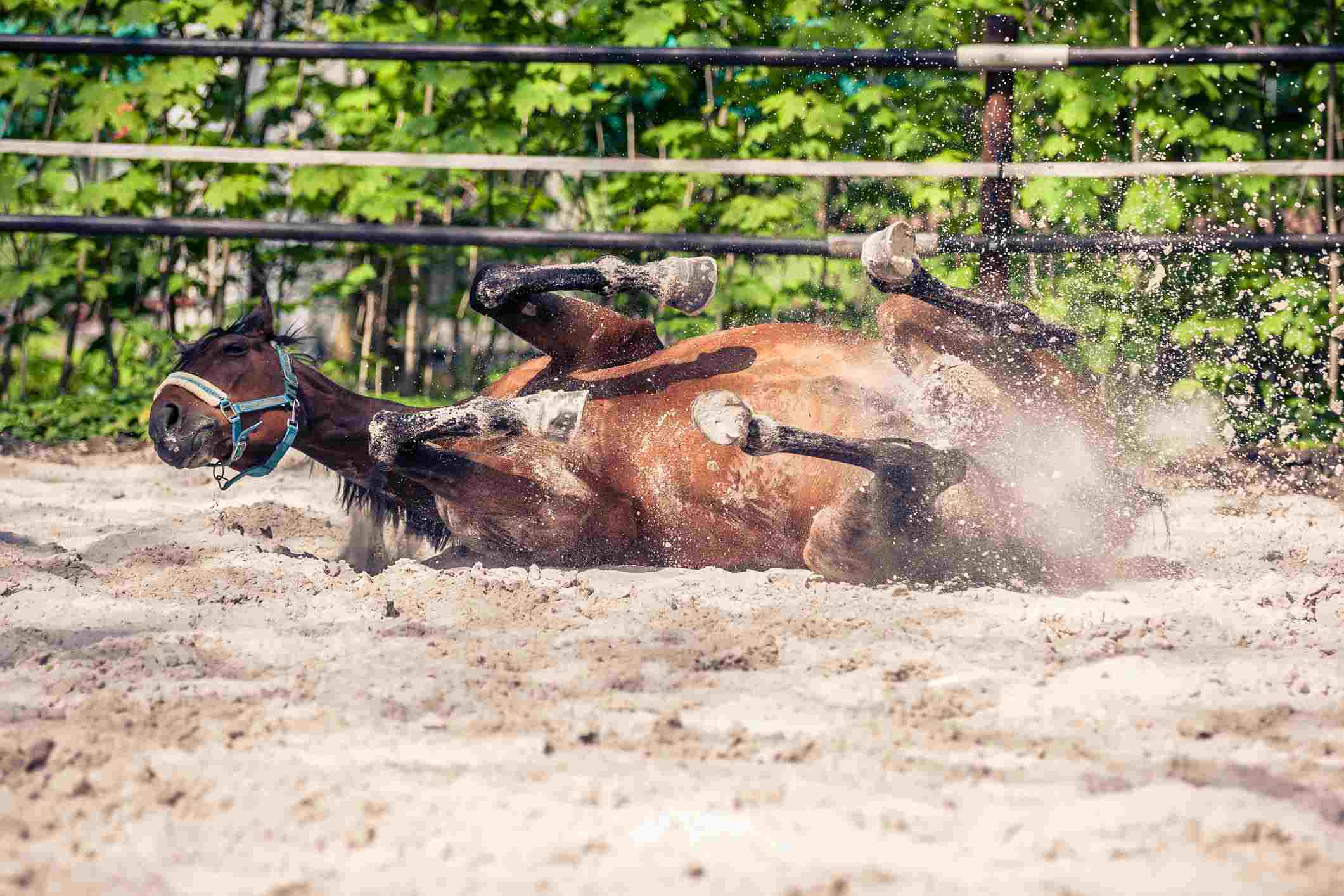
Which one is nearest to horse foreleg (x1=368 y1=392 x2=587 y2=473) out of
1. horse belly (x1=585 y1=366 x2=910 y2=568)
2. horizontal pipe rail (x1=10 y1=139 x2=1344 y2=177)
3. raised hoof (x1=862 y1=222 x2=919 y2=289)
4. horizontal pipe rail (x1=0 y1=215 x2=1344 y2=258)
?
horse belly (x1=585 y1=366 x2=910 y2=568)

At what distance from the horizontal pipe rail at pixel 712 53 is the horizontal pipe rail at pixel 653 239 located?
1.77 ft

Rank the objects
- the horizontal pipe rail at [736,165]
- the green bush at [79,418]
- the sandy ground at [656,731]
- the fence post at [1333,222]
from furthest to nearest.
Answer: the green bush at [79,418], the fence post at [1333,222], the horizontal pipe rail at [736,165], the sandy ground at [656,731]

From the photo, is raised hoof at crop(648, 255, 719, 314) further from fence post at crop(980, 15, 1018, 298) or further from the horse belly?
fence post at crop(980, 15, 1018, 298)

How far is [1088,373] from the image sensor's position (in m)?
2.79

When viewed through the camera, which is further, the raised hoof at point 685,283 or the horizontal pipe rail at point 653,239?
the horizontal pipe rail at point 653,239

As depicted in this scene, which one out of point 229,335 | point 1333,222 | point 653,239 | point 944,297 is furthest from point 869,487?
point 1333,222

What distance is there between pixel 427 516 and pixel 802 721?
4.48ft

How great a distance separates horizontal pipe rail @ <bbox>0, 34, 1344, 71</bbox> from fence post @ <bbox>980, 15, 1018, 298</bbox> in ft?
0.37

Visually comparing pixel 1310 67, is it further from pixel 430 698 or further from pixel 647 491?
pixel 430 698

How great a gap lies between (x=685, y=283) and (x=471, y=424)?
2.12ft

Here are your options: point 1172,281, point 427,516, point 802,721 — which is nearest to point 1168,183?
point 1172,281

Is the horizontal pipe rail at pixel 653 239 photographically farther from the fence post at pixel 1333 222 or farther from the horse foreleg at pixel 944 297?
the horse foreleg at pixel 944 297

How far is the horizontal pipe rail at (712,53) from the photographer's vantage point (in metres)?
3.84

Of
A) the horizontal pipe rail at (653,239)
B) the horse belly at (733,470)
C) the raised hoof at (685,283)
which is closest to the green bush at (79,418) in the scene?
the horizontal pipe rail at (653,239)
